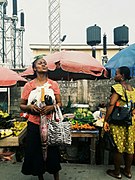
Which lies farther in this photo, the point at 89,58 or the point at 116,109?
the point at 89,58

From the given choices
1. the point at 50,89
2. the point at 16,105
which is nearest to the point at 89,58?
the point at 50,89

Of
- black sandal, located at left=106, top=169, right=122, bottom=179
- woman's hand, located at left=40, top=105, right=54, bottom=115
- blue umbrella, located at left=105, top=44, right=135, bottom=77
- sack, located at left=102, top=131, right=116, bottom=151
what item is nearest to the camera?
woman's hand, located at left=40, top=105, right=54, bottom=115

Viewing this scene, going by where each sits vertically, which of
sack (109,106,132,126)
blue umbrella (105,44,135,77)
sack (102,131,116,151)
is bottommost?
sack (102,131,116,151)

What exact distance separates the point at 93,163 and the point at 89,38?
Answer: 8.95 m

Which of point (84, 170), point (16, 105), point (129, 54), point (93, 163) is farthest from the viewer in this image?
point (16, 105)

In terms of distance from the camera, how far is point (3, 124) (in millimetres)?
5090

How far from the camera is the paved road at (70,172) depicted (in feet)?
12.2

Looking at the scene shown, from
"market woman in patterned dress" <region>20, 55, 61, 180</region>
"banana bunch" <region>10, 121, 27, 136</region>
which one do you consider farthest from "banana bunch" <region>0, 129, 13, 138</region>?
"market woman in patterned dress" <region>20, 55, 61, 180</region>

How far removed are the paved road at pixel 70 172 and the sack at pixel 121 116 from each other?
2.95 ft

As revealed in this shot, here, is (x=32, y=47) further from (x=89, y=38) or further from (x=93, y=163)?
(x=93, y=163)

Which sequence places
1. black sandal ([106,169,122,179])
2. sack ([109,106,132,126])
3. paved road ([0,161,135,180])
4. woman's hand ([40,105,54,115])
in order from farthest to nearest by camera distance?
1. paved road ([0,161,135,180])
2. black sandal ([106,169,122,179])
3. sack ([109,106,132,126])
4. woman's hand ([40,105,54,115])

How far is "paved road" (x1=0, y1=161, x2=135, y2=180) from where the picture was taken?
372 cm

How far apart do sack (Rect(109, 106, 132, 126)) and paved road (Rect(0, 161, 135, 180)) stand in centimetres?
90

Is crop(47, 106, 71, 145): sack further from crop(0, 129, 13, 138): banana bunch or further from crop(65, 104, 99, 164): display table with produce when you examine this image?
crop(0, 129, 13, 138): banana bunch
